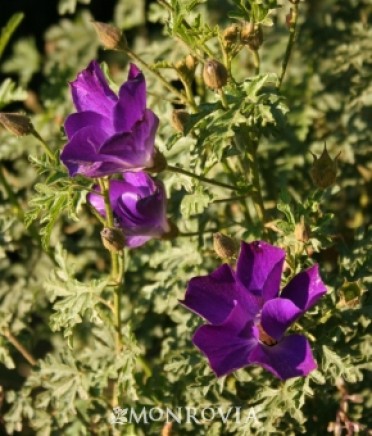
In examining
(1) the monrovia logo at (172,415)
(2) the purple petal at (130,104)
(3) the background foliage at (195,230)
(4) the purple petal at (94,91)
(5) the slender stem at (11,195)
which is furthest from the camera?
(5) the slender stem at (11,195)

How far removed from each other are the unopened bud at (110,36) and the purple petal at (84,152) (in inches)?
9.4

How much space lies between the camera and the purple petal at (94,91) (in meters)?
1.85

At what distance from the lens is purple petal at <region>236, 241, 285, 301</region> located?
5.96ft

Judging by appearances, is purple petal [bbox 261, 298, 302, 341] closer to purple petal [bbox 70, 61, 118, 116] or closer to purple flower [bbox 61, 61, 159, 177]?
purple flower [bbox 61, 61, 159, 177]

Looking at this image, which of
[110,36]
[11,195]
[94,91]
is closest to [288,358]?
[94,91]

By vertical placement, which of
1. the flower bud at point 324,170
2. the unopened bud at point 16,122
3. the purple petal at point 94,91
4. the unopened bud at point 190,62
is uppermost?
the purple petal at point 94,91

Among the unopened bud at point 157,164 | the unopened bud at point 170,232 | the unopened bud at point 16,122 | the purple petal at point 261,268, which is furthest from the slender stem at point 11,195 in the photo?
the purple petal at point 261,268

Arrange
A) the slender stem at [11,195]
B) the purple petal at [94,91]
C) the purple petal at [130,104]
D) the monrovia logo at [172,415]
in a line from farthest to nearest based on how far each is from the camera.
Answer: the slender stem at [11,195]
the monrovia logo at [172,415]
the purple petal at [94,91]
the purple petal at [130,104]

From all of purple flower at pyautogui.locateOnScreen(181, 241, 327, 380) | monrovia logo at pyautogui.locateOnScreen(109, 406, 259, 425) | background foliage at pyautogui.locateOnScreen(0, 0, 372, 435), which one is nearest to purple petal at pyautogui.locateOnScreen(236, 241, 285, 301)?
purple flower at pyautogui.locateOnScreen(181, 241, 327, 380)

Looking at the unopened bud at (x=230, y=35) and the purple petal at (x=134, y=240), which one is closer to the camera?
the unopened bud at (x=230, y=35)

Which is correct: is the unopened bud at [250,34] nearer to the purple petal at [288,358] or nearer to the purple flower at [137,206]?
the purple flower at [137,206]

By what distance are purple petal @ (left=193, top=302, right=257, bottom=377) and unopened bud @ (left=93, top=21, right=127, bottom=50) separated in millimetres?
566

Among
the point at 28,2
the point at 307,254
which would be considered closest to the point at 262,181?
the point at 307,254

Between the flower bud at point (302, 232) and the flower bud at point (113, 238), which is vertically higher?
the flower bud at point (113, 238)
